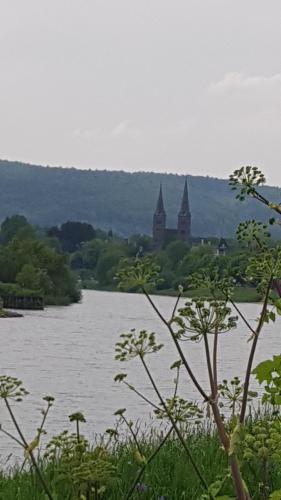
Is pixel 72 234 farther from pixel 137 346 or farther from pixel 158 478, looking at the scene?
pixel 137 346

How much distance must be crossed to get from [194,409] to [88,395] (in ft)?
87.7

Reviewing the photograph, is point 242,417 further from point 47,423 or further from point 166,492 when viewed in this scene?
point 47,423

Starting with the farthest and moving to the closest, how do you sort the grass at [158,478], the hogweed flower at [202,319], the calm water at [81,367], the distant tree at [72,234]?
the distant tree at [72,234] < the calm water at [81,367] < the grass at [158,478] < the hogweed flower at [202,319]

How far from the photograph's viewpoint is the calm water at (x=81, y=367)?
80.7 feet

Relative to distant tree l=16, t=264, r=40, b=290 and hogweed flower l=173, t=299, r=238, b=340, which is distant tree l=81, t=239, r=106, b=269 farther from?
hogweed flower l=173, t=299, r=238, b=340

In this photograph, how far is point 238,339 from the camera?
67.2 metres

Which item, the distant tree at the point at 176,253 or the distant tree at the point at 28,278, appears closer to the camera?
the distant tree at the point at 176,253

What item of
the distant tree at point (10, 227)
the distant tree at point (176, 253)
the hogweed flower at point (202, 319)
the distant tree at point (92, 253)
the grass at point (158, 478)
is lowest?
the grass at point (158, 478)

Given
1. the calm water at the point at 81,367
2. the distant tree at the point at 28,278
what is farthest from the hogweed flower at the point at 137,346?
the distant tree at the point at 28,278

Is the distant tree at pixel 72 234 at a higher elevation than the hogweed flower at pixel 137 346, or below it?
higher

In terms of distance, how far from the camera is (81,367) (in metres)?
42.0

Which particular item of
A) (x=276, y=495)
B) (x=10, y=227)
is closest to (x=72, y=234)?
(x=10, y=227)

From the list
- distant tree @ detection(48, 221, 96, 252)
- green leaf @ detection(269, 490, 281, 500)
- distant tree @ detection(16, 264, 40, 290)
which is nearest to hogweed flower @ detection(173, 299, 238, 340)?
green leaf @ detection(269, 490, 281, 500)

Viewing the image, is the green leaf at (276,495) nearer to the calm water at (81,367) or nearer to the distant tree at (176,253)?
the calm water at (81,367)
